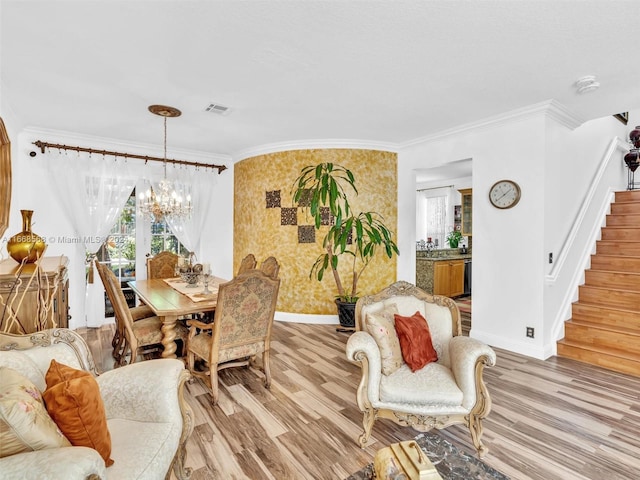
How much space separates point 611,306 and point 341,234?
3.12 meters

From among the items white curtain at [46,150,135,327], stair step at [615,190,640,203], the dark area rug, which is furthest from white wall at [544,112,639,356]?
white curtain at [46,150,135,327]

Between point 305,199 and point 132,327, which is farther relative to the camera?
point 305,199

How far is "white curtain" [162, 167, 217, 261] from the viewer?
5.22 meters

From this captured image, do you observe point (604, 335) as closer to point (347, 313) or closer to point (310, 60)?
point (347, 313)

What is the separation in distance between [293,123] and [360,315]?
8.64 ft

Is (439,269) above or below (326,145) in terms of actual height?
below

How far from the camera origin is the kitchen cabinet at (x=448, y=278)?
6.06 meters

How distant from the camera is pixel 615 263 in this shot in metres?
4.05

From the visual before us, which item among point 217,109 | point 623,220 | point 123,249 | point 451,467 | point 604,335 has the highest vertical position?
point 217,109

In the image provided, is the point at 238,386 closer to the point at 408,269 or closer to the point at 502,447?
the point at 502,447

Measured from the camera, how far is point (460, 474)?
4.10 feet

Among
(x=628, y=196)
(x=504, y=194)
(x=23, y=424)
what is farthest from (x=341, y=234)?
(x=628, y=196)

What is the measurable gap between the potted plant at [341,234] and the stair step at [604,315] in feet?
6.98

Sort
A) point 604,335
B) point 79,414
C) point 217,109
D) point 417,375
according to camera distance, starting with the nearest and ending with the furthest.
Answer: point 79,414 < point 417,375 < point 604,335 < point 217,109
